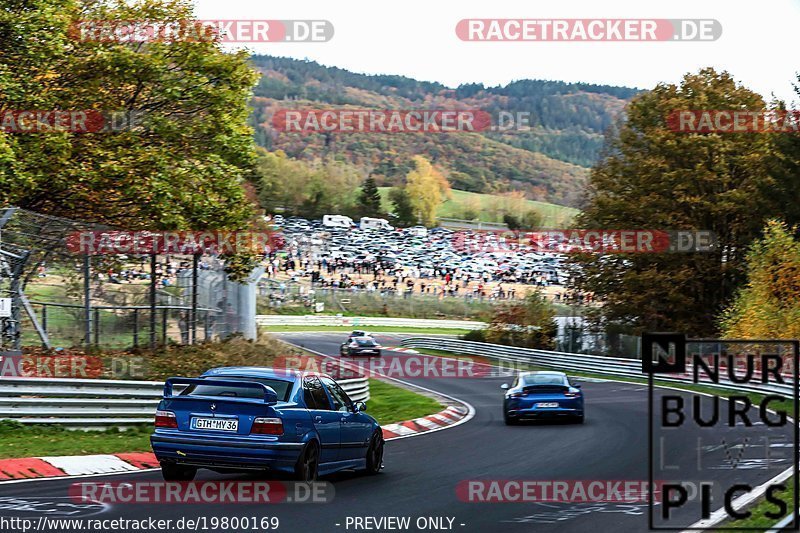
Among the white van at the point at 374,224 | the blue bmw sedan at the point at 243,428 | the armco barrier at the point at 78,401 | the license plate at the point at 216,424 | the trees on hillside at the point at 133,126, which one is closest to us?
the blue bmw sedan at the point at 243,428

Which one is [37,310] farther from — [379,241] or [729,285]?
[379,241]

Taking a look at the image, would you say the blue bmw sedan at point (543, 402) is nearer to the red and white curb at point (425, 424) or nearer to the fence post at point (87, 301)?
the red and white curb at point (425, 424)

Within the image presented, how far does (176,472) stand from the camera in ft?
40.6

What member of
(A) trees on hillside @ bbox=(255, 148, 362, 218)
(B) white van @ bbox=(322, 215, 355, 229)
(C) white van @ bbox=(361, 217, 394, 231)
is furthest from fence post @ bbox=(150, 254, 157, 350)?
(A) trees on hillside @ bbox=(255, 148, 362, 218)

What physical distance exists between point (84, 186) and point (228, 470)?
16.5m

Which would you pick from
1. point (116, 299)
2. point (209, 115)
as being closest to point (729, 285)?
point (209, 115)

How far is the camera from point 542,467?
15.1 meters

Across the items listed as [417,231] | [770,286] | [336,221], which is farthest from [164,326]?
[417,231]

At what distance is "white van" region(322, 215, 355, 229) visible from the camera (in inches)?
5312

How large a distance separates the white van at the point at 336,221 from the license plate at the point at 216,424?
401 feet

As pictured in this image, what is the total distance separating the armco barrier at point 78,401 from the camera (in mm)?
17531

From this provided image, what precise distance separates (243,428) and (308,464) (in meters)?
0.89

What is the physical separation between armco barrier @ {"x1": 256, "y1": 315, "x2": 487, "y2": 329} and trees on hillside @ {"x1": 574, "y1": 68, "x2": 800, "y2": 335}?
21866 millimetres

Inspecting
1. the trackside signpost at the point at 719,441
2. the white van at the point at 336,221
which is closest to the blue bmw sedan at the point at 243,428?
the trackside signpost at the point at 719,441
